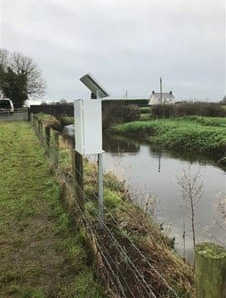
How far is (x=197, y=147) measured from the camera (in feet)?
75.0

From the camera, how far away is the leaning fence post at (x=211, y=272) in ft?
6.75

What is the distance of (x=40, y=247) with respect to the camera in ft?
17.9

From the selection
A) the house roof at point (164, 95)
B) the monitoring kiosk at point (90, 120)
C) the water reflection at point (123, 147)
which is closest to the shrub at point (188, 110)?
the water reflection at point (123, 147)

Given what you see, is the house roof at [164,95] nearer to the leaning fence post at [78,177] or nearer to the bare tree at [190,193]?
the bare tree at [190,193]

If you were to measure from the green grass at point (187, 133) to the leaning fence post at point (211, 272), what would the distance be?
61.0ft

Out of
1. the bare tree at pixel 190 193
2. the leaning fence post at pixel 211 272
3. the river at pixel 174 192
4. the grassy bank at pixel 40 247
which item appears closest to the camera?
the leaning fence post at pixel 211 272

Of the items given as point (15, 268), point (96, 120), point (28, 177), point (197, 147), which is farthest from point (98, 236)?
point (197, 147)

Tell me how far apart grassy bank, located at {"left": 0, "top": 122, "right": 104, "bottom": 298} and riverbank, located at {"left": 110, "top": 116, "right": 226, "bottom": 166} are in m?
11.9

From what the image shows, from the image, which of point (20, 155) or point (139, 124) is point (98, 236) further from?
point (139, 124)

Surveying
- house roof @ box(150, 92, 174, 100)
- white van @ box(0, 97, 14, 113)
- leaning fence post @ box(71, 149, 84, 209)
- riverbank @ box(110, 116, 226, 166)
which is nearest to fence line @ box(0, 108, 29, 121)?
white van @ box(0, 97, 14, 113)

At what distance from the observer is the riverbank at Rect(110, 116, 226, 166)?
857 inches

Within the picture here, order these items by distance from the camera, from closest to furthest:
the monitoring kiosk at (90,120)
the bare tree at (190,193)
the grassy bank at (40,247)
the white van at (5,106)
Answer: the grassy bank at (40,247), the monitoring kiosk at (90,120), the bare tree at (190,193), the white van at (5,106)

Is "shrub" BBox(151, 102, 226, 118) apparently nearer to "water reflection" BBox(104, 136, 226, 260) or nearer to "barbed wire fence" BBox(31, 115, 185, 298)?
"water reflection" BBox(104, 136, 226, 260)

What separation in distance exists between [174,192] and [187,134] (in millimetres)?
14455
